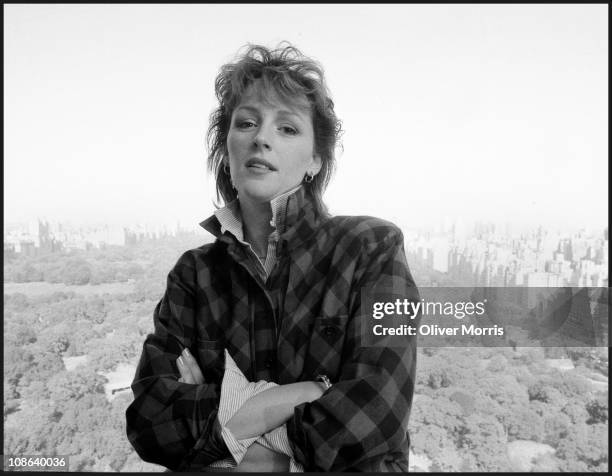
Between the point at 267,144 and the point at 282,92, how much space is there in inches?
8.1

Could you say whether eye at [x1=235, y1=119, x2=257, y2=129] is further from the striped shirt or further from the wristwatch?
the wristwatch

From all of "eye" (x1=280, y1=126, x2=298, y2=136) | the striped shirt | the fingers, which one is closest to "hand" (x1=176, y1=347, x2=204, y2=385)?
the fingers

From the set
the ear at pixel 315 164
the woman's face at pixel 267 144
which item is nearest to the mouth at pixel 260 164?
the woman's face at pixel 267 144

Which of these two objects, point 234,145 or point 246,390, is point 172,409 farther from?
point 234,145

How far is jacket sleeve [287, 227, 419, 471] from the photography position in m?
1.35

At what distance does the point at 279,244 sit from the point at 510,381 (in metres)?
2.71

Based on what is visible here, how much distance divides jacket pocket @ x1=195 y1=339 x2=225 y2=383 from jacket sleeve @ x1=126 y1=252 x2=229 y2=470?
0.05 feet

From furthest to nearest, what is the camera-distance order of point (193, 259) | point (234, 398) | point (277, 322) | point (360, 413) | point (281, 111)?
1. point (193, 259)
2. point (281, 111)
3. point (277, 322)
4. point (234, 398)
5. point (360, 413)

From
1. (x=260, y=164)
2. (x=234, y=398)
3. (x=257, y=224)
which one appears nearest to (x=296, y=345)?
(x=234, y=398)

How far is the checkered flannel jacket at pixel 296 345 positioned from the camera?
1.38 meters

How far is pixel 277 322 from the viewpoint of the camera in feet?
5.33

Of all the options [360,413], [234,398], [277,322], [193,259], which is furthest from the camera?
[193,259]

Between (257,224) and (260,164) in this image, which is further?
(257,224)

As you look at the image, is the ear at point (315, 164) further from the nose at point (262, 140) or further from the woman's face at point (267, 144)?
the nose at point (262, 140)
